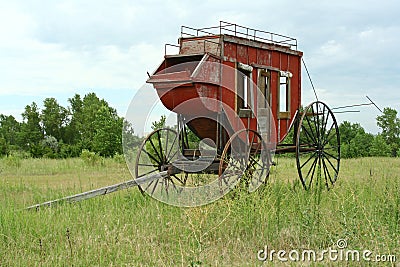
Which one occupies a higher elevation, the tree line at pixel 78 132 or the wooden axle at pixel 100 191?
the tree line at pixel 78 132

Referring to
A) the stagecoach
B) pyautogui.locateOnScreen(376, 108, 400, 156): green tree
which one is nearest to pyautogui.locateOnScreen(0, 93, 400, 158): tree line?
pyautogui.locateOnScreen(376, 108, 400, 156): green tree

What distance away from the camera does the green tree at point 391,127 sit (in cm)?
3259

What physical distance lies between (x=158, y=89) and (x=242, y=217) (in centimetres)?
327

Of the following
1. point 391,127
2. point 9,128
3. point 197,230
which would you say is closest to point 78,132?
point 9,128

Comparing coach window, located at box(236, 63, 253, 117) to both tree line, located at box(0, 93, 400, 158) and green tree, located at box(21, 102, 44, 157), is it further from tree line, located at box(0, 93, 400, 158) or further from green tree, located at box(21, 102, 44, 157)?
green tree, located at box(21, 102, 44, 157)

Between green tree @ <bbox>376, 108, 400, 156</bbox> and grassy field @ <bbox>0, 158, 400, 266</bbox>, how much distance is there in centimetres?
2454

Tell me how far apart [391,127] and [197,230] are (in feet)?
95.1

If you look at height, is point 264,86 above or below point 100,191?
above

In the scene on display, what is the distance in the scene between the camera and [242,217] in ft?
25.2

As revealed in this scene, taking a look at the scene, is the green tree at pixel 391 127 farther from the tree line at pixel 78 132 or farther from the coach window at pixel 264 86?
the coach window at pixel 264 86

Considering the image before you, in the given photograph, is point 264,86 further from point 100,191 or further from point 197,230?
point 197,230

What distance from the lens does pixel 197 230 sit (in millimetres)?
6828

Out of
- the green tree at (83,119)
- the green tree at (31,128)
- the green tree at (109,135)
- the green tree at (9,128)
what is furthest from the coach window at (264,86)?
the green tree at (9,128)

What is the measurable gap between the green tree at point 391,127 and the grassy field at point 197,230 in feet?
80.5
